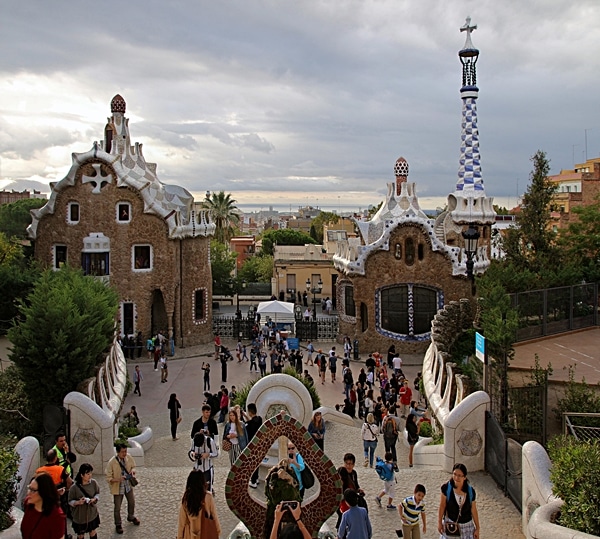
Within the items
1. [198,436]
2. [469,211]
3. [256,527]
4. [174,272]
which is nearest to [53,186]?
[174,272]

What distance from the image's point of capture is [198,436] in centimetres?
877

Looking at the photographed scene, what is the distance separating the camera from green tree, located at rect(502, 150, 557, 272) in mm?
21500

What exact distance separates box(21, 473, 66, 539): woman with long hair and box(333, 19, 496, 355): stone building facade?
21.9 metres

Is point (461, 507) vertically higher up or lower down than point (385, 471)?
higher up

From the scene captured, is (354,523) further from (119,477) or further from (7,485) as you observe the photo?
(7,485)

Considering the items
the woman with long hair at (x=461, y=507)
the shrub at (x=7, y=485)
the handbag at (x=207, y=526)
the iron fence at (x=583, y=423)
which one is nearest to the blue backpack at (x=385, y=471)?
the woman with long hair at (x=461, y=507)

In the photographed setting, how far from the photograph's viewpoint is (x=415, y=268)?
27.4 meters

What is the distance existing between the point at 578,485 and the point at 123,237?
910 inches

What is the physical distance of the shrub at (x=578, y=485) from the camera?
650 cm

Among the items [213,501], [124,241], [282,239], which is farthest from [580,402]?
[282,239]

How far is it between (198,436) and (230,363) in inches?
668

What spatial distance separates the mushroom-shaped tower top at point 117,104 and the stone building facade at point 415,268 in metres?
12.7

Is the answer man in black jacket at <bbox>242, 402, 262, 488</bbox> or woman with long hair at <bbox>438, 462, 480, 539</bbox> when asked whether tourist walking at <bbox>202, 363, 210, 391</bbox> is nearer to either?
man in black jacket at <bbox>242, 402, 262, 488</bbox>

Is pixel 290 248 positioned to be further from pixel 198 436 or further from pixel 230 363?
pixel 198 436
